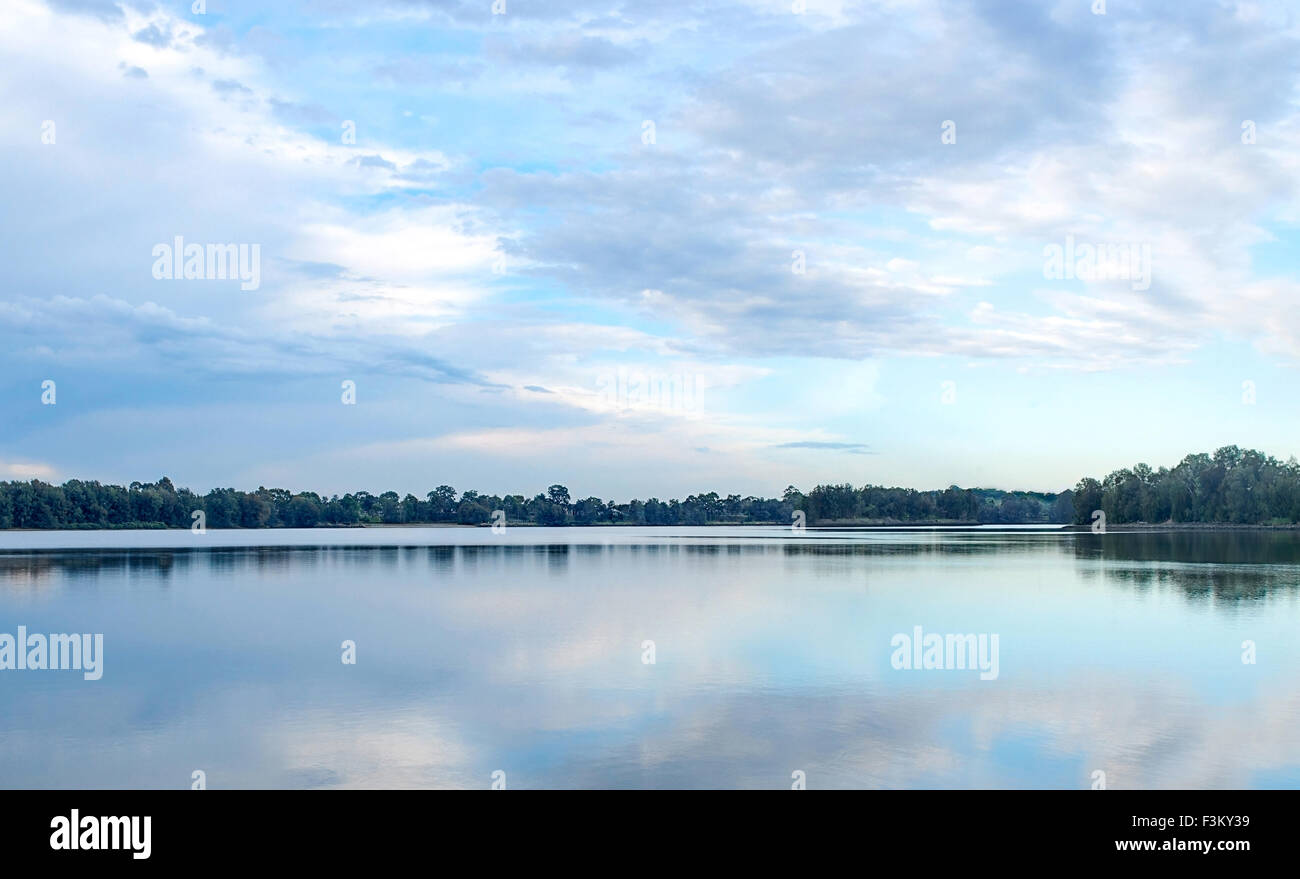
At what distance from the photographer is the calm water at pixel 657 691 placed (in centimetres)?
1205

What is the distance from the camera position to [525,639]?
22609 millimetres

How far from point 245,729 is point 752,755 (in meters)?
7.01

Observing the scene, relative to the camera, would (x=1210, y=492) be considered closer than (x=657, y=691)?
No

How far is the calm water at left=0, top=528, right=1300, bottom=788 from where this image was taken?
12.0 metres

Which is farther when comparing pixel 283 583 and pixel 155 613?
pixel 283 583

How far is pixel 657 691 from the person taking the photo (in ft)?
53.6

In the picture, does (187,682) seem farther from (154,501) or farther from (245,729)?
(154,501)

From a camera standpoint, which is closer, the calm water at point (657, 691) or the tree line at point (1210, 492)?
the calm water at point (657, 691)

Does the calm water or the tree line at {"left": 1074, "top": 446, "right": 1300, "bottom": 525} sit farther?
the tree line at {"left": 1074, "top": 446, "right": 1300, "bottom": 525}

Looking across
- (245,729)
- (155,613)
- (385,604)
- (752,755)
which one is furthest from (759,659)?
(155,613)
